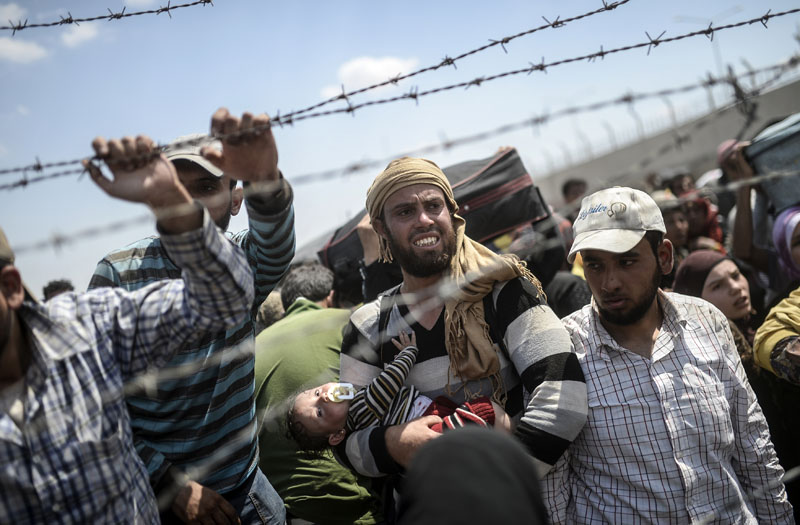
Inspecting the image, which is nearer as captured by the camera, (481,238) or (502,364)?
(502,364)

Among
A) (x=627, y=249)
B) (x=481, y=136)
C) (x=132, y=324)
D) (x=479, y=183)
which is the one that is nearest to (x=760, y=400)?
(x=627, y=249)

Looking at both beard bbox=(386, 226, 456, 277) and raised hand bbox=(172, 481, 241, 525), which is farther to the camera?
beard bbox=(386, 226, 456, 277)

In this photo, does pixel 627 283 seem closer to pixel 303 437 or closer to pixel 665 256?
pixel 665 256

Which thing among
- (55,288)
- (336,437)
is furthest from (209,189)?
(55,288)

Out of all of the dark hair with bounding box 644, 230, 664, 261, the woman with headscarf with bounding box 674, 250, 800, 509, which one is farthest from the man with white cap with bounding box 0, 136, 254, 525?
the woman with headscarf with bounding box 674, 250, 800, 509

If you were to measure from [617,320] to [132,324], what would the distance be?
1802 millimetres

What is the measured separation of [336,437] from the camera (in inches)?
97.1

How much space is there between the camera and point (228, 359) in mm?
2070

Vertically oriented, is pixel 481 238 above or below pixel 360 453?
above

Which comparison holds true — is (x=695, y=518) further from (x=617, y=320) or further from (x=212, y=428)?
(x=212, y=428)

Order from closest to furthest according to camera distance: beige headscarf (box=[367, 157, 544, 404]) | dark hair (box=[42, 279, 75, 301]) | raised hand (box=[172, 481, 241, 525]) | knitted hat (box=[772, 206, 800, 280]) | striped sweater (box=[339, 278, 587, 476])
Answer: raised hand (box=[172, 481, 241, 525]) < striped sweater (box=[339, 278, 587, 476]) < beige headscarf (box=[367, 157, 544, 404]) < knitted hat (box=[772, 206, 800, 280]) < dark hair (box=[42, 279, 75, 301])

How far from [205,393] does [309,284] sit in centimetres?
203

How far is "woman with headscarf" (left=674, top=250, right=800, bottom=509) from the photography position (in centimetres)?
294

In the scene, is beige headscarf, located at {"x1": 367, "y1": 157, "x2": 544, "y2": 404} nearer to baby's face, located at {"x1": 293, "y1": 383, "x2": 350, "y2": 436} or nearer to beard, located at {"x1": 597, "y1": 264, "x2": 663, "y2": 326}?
beard, located at {"x1": 597, "y1": 264, "x2": 663, "y2": 326}
